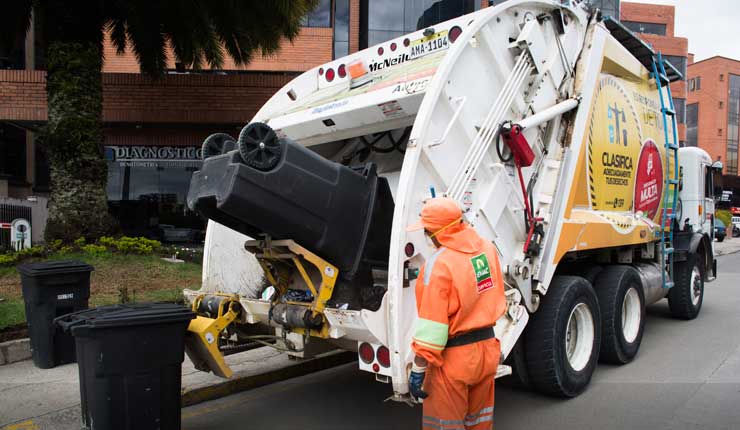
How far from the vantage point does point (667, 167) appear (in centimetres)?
692

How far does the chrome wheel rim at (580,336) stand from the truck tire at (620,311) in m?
0.65

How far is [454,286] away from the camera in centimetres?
280

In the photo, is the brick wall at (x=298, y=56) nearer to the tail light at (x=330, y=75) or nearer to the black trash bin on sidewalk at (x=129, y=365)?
the tail light at (x=330, y=75)

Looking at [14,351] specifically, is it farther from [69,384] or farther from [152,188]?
[152,188]

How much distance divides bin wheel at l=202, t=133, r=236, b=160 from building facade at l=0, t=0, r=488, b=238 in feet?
31.7

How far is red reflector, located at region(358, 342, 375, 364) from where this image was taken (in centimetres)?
349

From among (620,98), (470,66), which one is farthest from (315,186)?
(620,98)

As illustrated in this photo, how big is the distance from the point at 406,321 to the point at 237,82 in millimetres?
11281

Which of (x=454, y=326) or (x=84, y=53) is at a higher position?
(x=84, y=53)

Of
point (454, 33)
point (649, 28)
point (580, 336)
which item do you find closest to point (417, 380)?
point (580, 336)

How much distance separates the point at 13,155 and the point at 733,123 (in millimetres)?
62562

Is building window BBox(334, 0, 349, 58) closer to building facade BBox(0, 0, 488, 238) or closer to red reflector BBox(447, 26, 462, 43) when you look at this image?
building facade BBox(0, 0, 488, 238)

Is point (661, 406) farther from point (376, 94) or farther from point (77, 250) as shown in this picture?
point (77, 250)

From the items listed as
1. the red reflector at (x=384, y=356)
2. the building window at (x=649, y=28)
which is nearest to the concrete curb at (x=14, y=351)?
the red reflector at (x=384, y=356)
